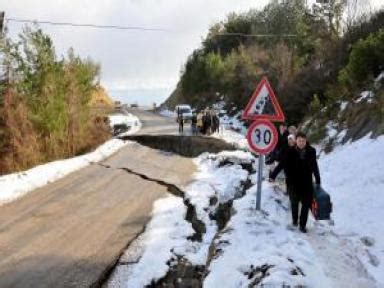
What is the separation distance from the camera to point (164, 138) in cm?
3111

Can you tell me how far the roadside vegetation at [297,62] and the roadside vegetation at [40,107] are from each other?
1104 cm

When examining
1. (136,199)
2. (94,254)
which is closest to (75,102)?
(136,199)

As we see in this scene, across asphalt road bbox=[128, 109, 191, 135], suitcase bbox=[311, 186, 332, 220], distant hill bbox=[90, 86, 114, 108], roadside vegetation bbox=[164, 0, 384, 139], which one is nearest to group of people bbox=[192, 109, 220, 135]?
asphalt road bbox=[128, 109, 191, 135]

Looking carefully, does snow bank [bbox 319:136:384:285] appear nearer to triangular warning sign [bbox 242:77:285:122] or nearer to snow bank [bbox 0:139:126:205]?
triangular warning sign [bbox 242:77:285:122]

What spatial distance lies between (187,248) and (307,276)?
3.71m

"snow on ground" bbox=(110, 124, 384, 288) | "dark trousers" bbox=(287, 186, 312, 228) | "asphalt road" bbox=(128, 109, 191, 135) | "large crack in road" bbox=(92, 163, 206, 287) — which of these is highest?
"dark trousers" bbox=(287, 186, 312, 228)

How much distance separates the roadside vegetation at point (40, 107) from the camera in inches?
850

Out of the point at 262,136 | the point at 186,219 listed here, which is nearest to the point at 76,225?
the point at 186,219

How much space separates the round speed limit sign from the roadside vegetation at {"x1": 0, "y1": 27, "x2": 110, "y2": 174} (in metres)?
14.0

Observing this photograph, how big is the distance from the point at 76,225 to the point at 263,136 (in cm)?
479

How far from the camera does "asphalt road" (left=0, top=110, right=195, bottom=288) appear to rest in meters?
9.18

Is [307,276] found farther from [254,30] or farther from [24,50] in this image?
[254,30]

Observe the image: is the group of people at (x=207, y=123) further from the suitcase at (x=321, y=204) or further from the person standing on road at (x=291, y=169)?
the suitcase at (x=321, y=204)

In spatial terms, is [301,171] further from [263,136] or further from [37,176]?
[37,176]
